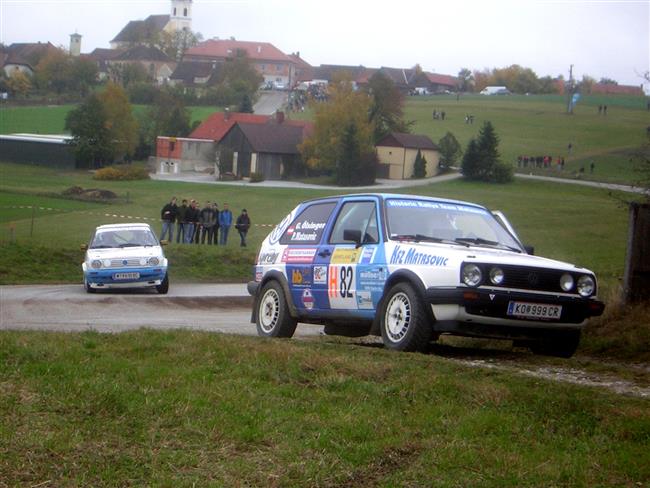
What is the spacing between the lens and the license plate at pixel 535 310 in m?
9.03

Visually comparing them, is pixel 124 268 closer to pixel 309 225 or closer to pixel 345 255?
pixel 309 225

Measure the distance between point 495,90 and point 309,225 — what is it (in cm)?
10228

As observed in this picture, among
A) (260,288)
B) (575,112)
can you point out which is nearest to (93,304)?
(260,288)

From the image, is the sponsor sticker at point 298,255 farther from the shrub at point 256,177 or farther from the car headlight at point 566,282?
the shrub at point 256,177

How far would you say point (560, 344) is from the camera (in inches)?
381

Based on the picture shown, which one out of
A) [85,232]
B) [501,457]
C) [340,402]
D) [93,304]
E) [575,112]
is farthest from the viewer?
[575,112]

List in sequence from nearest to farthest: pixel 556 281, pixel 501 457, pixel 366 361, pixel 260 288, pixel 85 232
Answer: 1. pixel 501 457
2. pixel 366 361
3. pixel 556 281
4. pixel 260 288
5. pixel 85 232

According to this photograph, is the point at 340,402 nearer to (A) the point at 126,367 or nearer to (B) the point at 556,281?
(A) the point at 126,367

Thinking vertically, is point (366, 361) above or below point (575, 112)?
below

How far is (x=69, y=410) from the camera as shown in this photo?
6.01 meters

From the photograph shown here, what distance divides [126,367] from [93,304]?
11.5m

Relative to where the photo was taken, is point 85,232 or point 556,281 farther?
point 85,232

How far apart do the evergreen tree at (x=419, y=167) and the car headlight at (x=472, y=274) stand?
6267 cm

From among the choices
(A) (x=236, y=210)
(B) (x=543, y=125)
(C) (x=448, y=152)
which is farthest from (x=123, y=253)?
(B) (x=543, y=125)
